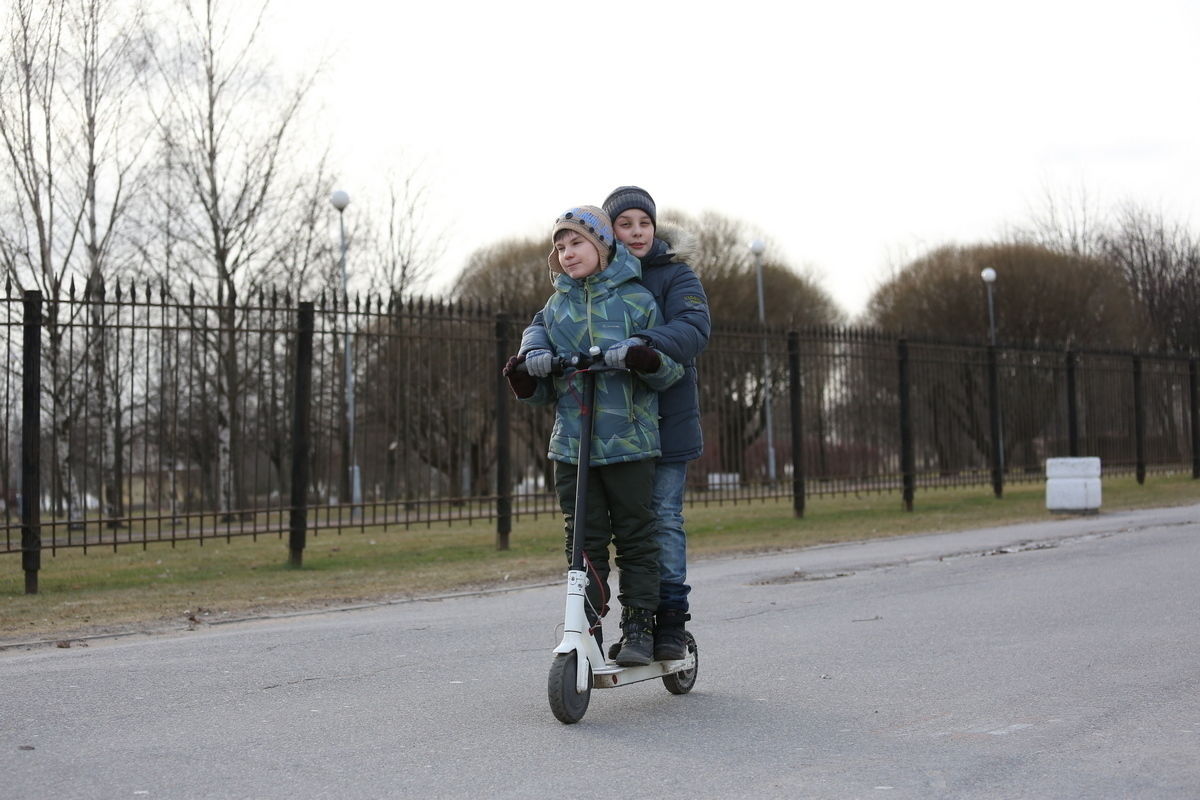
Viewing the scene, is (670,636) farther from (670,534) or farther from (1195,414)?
(1195,414)

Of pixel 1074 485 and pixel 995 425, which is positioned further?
pixel 995 425

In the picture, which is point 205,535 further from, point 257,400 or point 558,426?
point 558,426

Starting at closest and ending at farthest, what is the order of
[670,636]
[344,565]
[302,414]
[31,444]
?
[670,636], [31,444], [302,414], [344,565]

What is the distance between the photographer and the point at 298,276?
24359mm

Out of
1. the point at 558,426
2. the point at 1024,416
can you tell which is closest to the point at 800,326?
the point at 1024,416

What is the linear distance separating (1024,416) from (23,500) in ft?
53.2

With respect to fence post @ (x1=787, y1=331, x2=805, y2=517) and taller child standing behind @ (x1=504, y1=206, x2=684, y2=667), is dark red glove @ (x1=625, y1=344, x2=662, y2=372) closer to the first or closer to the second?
taller child standing behind @ (x1=504, y1=206, x2=684, y2=667)

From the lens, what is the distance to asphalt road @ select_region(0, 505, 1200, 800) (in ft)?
12.5

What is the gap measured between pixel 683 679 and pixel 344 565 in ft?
25.0

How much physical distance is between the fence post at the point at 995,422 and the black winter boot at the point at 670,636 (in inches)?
643

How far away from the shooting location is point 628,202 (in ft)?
16.8

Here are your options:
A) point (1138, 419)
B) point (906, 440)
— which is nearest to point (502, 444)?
point (906, 440)

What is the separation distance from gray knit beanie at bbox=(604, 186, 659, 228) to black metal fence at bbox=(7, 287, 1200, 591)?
655 centimetres

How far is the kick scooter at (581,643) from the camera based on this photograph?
4.51 m
